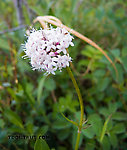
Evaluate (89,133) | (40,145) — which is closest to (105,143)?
(89,133)

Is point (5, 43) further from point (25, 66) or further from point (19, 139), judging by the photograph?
point (19, 139)

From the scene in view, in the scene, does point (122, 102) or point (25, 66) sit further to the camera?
point (25, 66)

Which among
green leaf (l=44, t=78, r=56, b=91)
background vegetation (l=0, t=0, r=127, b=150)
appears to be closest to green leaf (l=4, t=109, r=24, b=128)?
background vegetation (l=0, t=0, r=127, b=150)

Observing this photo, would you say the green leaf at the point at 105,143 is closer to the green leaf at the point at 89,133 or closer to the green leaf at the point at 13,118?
the green leaf at the point at 89,133

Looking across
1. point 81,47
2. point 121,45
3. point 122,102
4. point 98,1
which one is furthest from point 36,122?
point 98,1

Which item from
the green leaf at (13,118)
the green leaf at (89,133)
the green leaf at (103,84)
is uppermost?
the green leaf at (103,84)

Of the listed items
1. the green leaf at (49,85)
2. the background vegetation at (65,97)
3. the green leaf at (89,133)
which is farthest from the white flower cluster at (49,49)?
the green leaf at (49,85)
